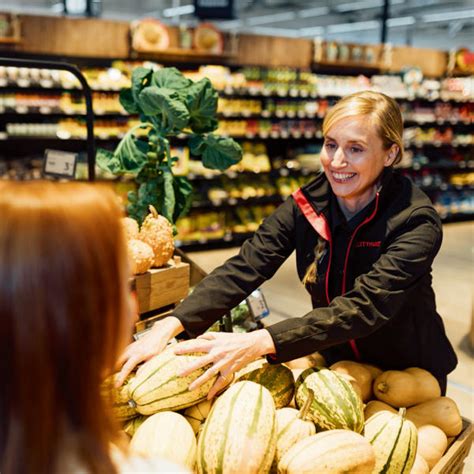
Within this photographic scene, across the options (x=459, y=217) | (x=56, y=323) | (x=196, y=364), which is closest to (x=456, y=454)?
(x=196, y=364)

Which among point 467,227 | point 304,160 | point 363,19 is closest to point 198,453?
point 304,160

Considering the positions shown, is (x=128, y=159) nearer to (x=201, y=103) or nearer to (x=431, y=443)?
A: (x=201, y=103)

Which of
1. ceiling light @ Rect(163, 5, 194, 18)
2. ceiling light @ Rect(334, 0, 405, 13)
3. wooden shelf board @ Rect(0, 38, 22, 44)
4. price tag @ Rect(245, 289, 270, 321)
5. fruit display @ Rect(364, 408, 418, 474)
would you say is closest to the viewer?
fruit display @ Rect(364, 408, 418, 474)

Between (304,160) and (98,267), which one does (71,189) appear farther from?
(304,160)

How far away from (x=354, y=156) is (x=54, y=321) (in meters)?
1.31

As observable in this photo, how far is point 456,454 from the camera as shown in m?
1.49

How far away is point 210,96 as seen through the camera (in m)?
2.21

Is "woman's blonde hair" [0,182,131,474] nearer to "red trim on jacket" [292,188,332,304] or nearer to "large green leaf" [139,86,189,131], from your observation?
"red trim on jacket" [292,188,332,304]

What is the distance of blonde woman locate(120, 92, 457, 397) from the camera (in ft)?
5.06

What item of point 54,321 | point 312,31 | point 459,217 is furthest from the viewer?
point 312,31

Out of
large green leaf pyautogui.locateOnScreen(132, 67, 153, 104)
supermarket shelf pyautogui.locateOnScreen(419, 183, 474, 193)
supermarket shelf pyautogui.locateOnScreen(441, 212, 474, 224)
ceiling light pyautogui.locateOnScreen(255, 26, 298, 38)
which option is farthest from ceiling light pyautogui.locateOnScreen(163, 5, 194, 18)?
large green leaf pyautogui.locateOnScreen(132, 67, 153, 104)

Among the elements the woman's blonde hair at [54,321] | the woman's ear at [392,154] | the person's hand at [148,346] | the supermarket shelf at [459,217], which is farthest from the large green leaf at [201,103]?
the supermarket shelf at [459,217]

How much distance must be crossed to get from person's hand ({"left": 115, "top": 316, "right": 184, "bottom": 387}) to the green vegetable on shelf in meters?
0.68

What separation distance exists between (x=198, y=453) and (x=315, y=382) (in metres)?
0.35
